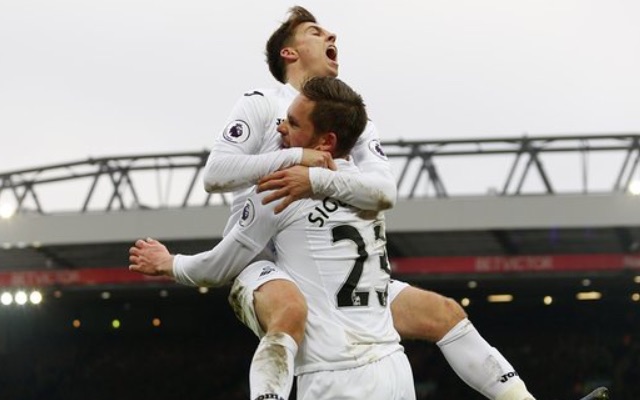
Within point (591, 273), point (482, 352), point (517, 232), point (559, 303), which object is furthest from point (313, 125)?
point (559, 303)

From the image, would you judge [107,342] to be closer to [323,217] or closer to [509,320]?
[509,320]

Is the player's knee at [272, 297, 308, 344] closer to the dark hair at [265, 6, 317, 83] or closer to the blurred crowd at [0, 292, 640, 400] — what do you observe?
the dark hair at [265, 6, 317, 83]

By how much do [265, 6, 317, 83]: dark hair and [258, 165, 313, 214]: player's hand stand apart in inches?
32.8

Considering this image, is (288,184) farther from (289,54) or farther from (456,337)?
(456,337)

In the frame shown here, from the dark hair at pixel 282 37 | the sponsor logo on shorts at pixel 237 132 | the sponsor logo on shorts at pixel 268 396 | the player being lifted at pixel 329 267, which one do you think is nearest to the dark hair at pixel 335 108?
the player being lifted at pixel 329 267

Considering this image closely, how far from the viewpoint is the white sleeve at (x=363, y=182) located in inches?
206

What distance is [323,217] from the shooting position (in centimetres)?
537

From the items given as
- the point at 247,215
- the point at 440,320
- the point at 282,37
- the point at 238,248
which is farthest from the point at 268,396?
the point at 282,37

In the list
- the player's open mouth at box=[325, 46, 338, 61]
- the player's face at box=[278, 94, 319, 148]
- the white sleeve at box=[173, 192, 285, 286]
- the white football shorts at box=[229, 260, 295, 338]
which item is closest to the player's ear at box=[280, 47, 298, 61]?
the player's open mouth at box=[325, 46, 338, 61]

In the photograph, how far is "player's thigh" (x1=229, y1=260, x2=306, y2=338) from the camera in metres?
5.20

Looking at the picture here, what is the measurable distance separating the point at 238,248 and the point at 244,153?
0.41m

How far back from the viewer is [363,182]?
5285 mm

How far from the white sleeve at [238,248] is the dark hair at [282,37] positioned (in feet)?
2.57

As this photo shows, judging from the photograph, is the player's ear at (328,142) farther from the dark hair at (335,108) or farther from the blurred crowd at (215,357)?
the blurred crowd at (215,357)
